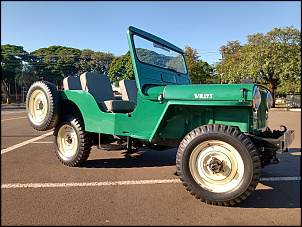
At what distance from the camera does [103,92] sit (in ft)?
15.6

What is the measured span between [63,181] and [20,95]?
54980 millimetres

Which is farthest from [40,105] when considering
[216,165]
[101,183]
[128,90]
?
[216,165]

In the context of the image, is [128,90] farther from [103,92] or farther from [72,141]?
[72,141]

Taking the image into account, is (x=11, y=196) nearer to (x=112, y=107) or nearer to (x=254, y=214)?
(x=112, y=107)

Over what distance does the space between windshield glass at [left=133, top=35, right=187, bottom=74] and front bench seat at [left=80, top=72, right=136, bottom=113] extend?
86 centimetres

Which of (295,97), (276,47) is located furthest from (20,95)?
(295,97)

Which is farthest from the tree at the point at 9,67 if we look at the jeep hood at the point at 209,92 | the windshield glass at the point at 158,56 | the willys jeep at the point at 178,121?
the jeep hood at the point at 209,92

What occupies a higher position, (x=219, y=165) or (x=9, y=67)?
(x=9, y=67)

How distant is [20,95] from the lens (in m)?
50.8

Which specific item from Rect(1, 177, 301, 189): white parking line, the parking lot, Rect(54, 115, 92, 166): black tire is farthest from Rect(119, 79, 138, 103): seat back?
Rect(1, 177, 301, 189): white parking line

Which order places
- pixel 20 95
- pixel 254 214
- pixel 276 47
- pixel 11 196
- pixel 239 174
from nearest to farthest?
1. pixel 254 214
2. pixel 239 174
3. pixel 11 196
4. pixel 276 47
5. pixel 20 95

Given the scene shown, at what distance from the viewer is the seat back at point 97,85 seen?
14.4 ft

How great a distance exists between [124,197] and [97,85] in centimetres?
248

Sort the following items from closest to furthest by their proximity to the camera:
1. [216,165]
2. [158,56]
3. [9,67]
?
[216,165], [158,56], [9,67]
